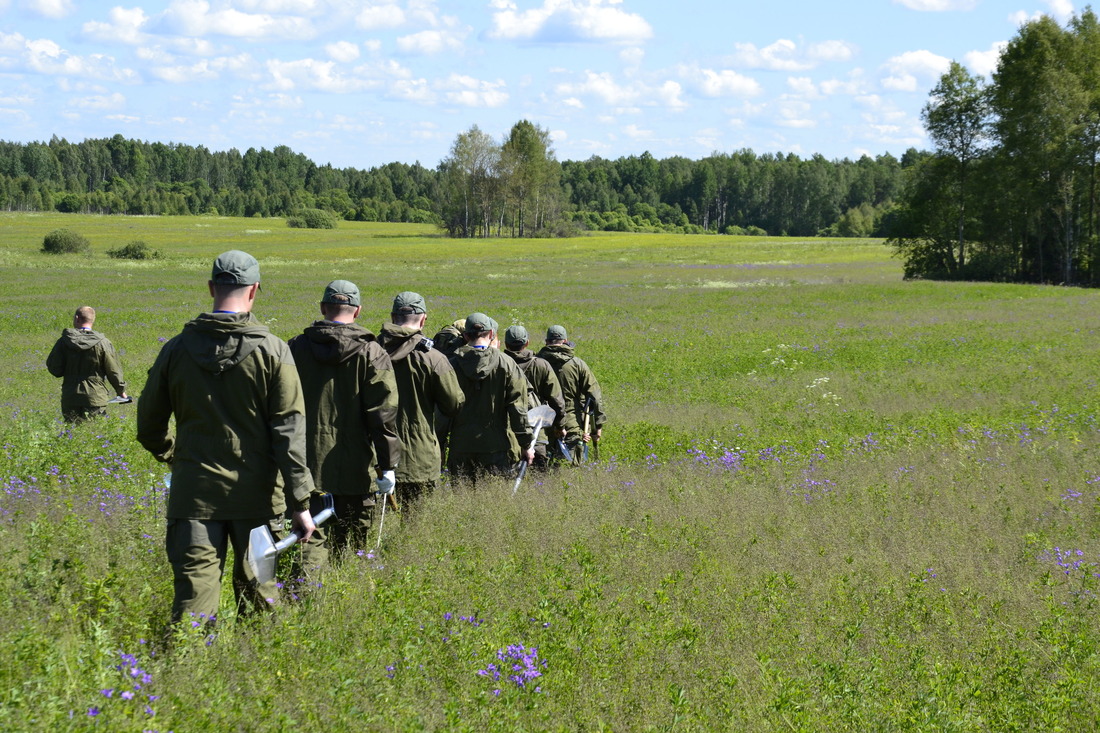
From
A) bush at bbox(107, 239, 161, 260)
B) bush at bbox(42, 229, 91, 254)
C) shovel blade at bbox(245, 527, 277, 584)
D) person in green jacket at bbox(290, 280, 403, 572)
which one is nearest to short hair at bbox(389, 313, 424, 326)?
person in green jacket at bbox(290, 280, 403, 572)

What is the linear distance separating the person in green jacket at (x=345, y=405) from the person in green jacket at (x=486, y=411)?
2.40 meters

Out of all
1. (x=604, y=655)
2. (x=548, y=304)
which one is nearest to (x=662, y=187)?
(x=548, y=304)

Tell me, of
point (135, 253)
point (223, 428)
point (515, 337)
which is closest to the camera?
point (223, 428)

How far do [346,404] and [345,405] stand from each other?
11 millimetres

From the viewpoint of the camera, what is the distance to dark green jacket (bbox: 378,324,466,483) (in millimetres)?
6965

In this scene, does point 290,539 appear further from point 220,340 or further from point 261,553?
point 220,340

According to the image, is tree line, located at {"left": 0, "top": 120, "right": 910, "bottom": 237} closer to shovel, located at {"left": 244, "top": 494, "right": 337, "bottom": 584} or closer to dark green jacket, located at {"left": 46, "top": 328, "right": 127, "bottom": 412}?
dark green jacket, located at {"left": 46, "top": 328, "right": 127, "bottom": 412}

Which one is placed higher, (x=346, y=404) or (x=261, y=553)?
(x=346, y=404)

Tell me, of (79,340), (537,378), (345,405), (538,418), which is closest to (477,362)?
(538,418)

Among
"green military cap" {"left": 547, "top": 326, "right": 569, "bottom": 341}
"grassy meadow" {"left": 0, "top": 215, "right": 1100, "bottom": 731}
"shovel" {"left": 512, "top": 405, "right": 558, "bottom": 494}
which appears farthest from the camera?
"green military cap" {"left": 547, "top": 326, "right": 569, "bottom": 341}

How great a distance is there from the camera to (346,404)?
608 centimetres

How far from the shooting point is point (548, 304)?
35.5 metres

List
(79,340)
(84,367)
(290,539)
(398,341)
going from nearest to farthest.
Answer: (290,539)
(398,341)
(79,340)
(84,367)

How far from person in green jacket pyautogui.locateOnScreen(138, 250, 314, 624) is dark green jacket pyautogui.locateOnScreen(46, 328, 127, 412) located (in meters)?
6.79
